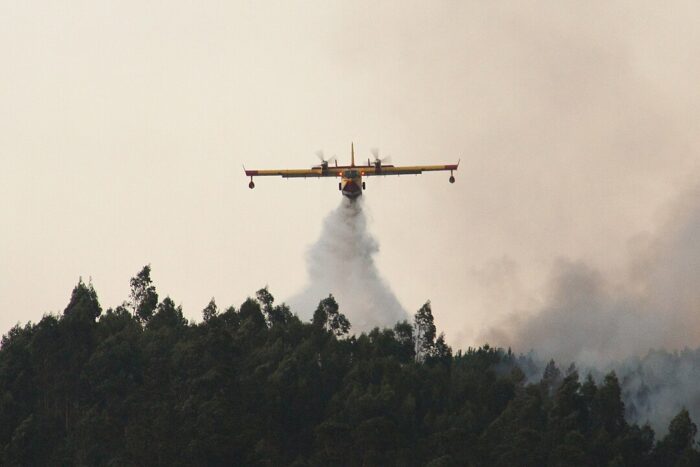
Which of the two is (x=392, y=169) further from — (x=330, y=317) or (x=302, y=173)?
(x=330, y=317)

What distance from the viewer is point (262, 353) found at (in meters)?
160

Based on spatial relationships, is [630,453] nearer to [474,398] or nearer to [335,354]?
[474,398]

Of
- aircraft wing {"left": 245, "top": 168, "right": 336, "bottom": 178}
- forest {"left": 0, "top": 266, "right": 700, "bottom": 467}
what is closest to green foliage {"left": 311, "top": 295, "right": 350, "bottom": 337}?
forest {"left": 0, "top": 266, "right": 700, "bottom": 467}

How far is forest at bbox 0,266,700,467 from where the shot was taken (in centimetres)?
13525

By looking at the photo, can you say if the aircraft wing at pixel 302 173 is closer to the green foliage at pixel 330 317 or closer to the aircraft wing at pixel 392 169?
the aircraft wing at pixel 392 169

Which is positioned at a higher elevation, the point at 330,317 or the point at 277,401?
the point at 330,317

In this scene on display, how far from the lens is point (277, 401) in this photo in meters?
152

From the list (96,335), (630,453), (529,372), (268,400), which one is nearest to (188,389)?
(268,400)

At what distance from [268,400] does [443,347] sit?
103 ft

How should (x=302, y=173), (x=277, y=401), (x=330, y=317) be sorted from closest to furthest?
(x=277, y=401) → (x=302, y=173) → (x=330, y=317)

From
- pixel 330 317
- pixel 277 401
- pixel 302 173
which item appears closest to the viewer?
pixel 277 401

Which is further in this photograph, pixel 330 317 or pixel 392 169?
pixel 330 317

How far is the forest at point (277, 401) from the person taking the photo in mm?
135250

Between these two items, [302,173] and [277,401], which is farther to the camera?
[302,173]
